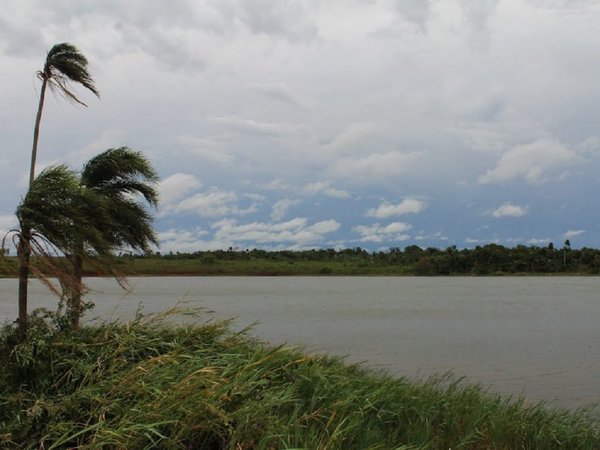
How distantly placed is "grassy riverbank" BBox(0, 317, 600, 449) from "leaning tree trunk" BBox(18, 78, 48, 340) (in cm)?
17

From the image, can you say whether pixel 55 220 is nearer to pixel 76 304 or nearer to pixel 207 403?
pixel 76 304

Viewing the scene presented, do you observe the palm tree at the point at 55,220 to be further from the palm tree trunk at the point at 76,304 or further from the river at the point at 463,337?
the river at the point at 463,337

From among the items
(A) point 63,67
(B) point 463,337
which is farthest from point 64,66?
(B) point 463,337

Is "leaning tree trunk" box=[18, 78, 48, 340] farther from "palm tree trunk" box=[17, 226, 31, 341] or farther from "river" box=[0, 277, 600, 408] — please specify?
A: "river" box=[0, 277, 600, 408]

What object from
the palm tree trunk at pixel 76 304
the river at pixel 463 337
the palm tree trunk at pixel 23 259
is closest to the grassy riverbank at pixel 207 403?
the palm tree trunk at pixel 23 259

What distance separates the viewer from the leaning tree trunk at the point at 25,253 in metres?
7.22

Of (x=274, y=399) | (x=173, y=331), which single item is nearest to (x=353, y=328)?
(x=173, y=331)

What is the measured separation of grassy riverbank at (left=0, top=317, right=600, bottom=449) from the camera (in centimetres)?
527

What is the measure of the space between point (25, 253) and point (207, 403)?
10.9 feet

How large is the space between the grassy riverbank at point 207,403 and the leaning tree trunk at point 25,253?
171mm

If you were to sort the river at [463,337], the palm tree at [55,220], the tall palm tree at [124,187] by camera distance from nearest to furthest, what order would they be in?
the palm tree at [55,220], the tall palm tree at [124,187], the river at [463,337]

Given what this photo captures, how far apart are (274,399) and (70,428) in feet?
5.80

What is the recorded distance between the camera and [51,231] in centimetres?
715

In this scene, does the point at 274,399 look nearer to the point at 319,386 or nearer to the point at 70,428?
the point at 319,386
